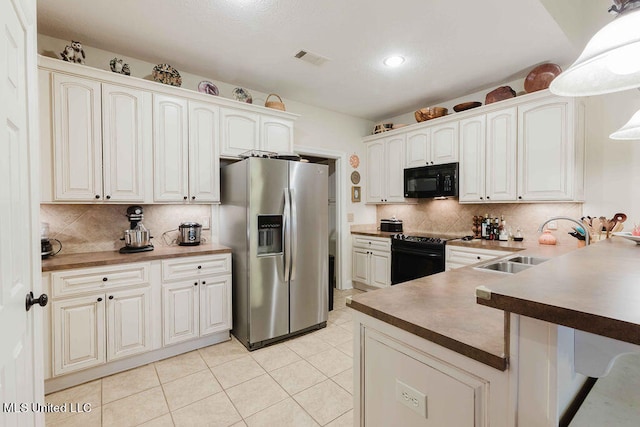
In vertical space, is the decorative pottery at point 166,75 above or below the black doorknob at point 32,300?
above

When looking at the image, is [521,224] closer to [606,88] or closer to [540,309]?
[606,88]

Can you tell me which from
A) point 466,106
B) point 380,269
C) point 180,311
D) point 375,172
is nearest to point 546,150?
point 466,106

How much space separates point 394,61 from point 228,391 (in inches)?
126

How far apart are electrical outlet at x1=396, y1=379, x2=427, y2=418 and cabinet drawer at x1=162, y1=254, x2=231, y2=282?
2114 mm

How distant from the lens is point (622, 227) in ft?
8.43

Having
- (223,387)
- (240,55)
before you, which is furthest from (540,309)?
(240,55)

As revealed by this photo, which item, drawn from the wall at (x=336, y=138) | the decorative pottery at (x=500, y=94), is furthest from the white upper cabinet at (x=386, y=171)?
the decorative pottery at (x=500, y=94)

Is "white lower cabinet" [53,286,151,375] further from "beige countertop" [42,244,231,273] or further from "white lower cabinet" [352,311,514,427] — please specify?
"white lower cabinet" [352,311,514,427]

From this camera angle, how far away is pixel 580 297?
2.15 feet

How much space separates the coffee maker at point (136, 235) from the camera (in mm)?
2529

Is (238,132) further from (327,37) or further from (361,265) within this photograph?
(361,265)

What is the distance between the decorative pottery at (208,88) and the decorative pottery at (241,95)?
21 centimetres

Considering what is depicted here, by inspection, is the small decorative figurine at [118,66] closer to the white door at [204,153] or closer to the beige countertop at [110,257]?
the white door at [204,153]

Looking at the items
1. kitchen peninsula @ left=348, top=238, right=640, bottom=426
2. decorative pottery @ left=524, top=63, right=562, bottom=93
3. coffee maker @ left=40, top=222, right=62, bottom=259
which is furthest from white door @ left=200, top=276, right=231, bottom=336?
decorative pottery @ left=524, top=63, right=562, bottom=93
